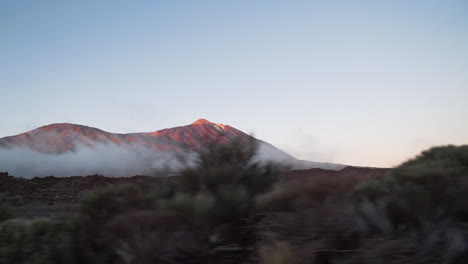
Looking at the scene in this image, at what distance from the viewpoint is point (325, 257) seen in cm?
680

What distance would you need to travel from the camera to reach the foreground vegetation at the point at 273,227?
22.5ft

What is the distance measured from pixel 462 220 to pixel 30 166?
6545cm

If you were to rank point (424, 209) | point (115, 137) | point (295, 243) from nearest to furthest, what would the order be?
point (295, 243) → point (424, 209) → point (115, 137)

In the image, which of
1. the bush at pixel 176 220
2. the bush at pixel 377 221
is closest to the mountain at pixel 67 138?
the bush at pixel 176 220

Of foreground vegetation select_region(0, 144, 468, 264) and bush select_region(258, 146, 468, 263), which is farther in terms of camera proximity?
foreground vegetation select_region(0, 144, 468, 264)

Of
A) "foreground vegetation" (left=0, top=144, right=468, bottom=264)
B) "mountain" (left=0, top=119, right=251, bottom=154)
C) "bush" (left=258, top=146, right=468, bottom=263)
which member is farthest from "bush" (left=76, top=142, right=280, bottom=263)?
"mountain" (left=0, top=119, right=251, bottom=154)

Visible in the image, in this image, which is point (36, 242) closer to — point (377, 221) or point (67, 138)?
point (377, 221)

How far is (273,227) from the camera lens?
795 cm

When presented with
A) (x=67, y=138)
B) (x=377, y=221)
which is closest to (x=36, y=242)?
(x=377, y=221)

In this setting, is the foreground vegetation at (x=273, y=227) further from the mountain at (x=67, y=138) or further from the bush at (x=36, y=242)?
the mountain at (x=67, y=138)

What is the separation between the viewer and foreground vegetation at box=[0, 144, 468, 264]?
6868mm

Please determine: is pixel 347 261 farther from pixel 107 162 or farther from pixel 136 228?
pixel 107 162

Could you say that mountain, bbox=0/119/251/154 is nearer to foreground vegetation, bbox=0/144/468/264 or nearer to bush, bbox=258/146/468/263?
foreground vegetation, bbox=0/144/468/264

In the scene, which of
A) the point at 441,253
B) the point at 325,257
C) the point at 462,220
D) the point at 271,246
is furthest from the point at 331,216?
the point at 462,220
